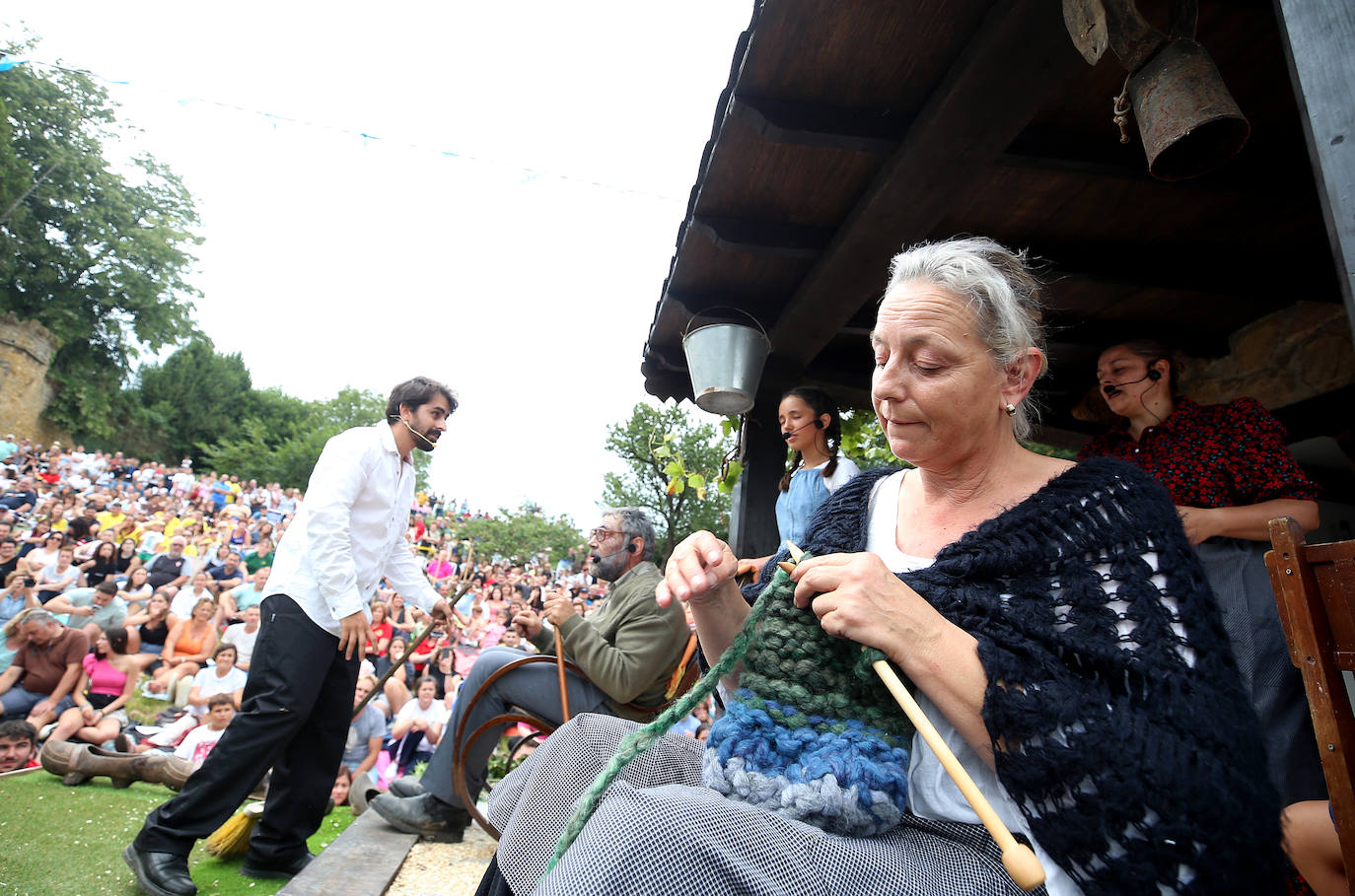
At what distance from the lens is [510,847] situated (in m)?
1.34

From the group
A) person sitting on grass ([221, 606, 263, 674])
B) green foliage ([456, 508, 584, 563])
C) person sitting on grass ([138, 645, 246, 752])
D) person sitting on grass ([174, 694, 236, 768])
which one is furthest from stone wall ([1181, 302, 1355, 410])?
green foliage ([456, 508, 584, 563])

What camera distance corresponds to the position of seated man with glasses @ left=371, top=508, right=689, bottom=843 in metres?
3.22

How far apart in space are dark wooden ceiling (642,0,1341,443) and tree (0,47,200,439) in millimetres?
36336

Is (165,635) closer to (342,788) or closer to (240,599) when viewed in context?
(240,599)

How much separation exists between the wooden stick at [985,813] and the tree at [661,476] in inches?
851

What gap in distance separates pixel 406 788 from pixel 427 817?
32cm

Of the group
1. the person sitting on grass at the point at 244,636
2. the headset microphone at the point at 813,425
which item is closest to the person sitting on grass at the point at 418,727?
the person sitting on grass at the point at 244,636

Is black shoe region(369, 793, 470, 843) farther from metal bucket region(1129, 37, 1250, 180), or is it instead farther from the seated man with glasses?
metal bucket region(1129, 37, 1250, 180)

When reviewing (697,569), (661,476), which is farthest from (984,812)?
(661,476)

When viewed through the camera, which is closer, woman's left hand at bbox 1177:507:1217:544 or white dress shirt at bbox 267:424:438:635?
woman's left hand at bbox 1177:507:1217:544

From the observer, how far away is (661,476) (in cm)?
2397

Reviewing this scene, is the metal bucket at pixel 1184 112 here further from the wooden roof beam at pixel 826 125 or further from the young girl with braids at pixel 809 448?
the young girl with braids at pixel 809 448

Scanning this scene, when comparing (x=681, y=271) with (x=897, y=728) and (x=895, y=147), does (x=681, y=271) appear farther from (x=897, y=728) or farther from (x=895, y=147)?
(x=897, y=728)

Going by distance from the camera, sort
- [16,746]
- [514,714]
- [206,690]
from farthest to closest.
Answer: [206,690] → [16,746] → [514,714]
